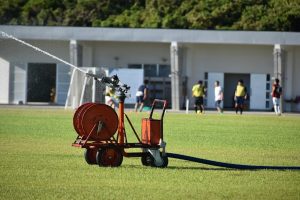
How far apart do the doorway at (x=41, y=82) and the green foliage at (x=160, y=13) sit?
15.6 metres

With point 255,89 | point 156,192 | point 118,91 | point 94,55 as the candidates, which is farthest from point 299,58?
point 156,192

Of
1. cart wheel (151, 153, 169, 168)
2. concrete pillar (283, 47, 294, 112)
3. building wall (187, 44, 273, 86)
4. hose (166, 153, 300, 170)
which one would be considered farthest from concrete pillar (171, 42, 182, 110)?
cart wheel (151, 153, 169, 168)

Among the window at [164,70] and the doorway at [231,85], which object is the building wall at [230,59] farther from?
the doorway at [231,85]

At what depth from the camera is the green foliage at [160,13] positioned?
7931 centimetres

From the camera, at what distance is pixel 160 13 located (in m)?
83.8

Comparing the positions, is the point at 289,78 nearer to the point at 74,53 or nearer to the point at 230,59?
the point at 230,59

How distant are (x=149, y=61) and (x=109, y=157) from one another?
45.4 m

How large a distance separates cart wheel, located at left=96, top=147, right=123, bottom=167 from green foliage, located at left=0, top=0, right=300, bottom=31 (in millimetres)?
60432

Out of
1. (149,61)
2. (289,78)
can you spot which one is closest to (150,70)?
(149,61)

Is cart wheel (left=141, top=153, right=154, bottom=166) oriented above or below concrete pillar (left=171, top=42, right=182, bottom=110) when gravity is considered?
below

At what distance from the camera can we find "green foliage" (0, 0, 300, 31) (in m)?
79.3

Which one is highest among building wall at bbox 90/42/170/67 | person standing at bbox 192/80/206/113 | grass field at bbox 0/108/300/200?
building wall at bbox 90/42/170/67

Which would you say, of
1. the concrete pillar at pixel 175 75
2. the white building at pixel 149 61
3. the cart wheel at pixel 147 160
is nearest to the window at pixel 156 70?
the white building at pixel 149 61

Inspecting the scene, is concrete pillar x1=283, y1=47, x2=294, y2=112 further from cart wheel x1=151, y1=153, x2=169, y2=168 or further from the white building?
cart wheel x1=151, y1=153, x2=169, y2=168
